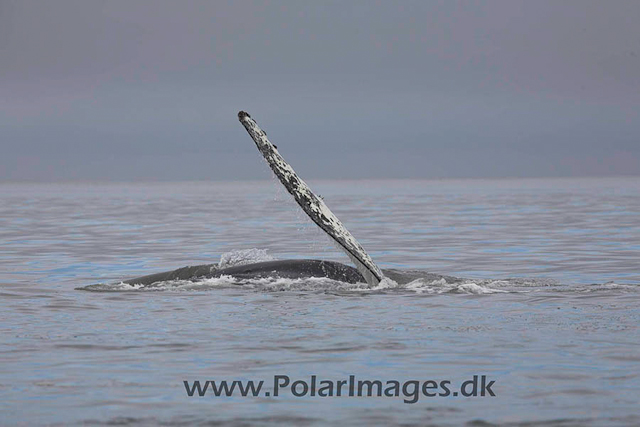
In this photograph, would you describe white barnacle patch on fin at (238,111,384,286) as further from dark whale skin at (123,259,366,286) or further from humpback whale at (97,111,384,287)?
dark whale skin at (123,259,366,286)

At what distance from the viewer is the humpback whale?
15672mm

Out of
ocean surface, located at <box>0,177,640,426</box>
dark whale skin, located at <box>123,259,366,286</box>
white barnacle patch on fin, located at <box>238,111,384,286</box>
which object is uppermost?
white barnacle patch on fin, located at <box>238,111,384,286</box>

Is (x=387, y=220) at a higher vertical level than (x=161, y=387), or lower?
higher

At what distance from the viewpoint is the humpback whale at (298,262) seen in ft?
51.4

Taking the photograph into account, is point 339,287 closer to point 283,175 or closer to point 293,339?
point 283,175

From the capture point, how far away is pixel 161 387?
31.2ft

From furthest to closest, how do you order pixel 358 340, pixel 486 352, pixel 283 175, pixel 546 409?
pixel 283 175
pixel 358 340
pixel 486 352
pixel 546 409

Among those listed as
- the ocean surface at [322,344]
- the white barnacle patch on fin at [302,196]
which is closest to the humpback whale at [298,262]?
the white barnacle patch on fin at [302,196]


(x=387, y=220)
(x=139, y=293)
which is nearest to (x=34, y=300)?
(x=139, y=293)

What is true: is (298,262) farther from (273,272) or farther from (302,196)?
(302,196)

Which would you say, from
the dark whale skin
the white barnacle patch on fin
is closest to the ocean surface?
the dark whale skin

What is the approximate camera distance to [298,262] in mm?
17297

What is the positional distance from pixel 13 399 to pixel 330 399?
2.55 metres

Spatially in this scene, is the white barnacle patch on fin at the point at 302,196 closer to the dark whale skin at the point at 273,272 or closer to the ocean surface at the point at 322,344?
the ocean surface at the point at 322,344
